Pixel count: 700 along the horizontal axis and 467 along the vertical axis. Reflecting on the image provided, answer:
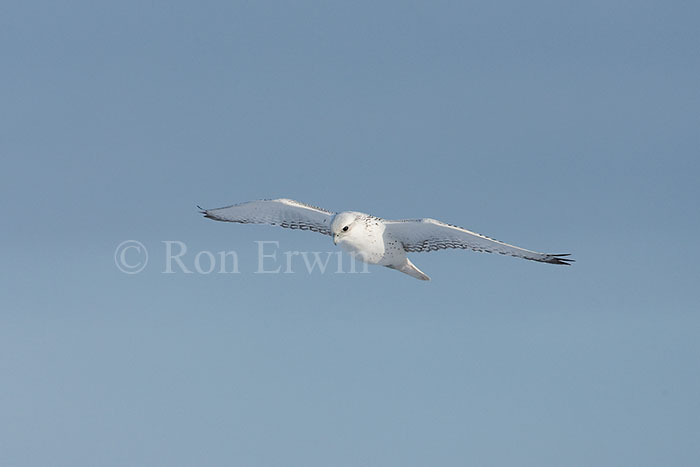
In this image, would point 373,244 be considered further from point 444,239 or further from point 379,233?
point 444,239

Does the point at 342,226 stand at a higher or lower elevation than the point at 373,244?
higher

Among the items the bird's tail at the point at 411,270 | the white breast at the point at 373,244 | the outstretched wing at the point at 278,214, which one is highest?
the outstretched wing at the point at 278,214

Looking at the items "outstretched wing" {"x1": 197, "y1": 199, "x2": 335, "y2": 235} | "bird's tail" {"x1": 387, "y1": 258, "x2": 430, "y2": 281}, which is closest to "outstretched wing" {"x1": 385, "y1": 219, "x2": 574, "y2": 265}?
"bird's tail" {"x1": 387, "y1": 258, "x2": 430, "y2": 281}

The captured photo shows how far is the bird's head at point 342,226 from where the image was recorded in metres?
21.2

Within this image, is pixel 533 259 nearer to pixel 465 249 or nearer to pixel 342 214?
pixel 465 249

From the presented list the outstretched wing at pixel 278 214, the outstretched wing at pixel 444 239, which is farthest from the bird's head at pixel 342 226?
the outstretched wing at pixel 278 214

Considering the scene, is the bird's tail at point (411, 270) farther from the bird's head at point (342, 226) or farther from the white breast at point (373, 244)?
the bird's head at point (342, 226)

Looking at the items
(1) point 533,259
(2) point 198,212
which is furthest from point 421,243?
(2) point 198,212

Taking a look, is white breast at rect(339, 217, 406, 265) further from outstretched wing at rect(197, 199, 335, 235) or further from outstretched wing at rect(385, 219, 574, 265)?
outstretched wing at rect(197, 199, 335, 235)

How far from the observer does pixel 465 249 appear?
21.5 meters

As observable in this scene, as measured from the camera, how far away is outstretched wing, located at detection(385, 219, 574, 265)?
20.5m

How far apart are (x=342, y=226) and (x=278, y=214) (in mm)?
3746

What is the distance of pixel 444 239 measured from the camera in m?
21.6

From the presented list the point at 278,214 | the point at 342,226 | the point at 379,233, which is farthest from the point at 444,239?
the point at 278,214
